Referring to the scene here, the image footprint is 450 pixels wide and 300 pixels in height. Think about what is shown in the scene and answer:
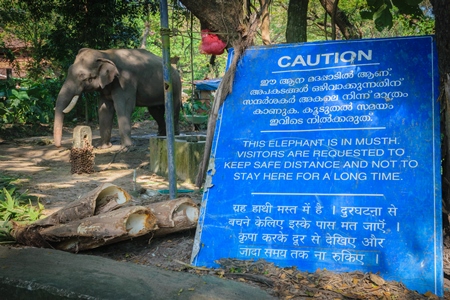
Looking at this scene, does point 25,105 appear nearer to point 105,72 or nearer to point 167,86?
point 105,72

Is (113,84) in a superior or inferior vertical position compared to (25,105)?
inferior

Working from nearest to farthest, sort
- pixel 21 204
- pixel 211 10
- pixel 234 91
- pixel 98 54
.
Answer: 1. pixel 234 91
2. pixel 211 10
3. pixel 21 204
4. pixel 98 54

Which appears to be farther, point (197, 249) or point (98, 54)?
point (98, 54)

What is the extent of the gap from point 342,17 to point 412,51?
4977 mm

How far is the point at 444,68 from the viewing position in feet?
11.5

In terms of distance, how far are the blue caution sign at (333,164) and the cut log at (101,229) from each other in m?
0.47

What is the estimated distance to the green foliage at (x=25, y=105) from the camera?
641 inches

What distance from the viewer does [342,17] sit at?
838 centimetres

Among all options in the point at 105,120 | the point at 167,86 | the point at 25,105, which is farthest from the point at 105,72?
the point at 167,86

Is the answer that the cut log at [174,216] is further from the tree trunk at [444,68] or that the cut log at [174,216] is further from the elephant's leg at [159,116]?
the elephant's leg at [159,116]

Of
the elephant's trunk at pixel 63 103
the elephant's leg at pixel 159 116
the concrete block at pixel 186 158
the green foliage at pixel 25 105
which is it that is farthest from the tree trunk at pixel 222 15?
the green foliage at pixel 25 105

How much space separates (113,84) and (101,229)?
8.32 m

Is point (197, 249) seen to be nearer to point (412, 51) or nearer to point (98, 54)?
point (412, 51)

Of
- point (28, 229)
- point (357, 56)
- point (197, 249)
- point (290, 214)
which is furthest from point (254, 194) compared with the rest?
point (28, 229)
